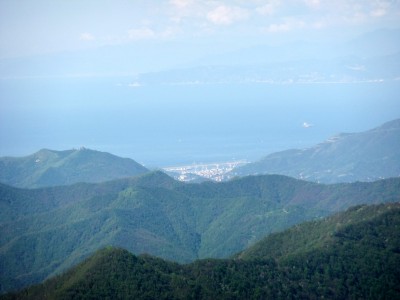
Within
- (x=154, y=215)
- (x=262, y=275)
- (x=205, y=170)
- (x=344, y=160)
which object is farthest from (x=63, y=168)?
(x=262, y=275)

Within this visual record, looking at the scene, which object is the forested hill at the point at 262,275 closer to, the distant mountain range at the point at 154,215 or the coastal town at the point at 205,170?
the distant mountain range at the point at 154,215

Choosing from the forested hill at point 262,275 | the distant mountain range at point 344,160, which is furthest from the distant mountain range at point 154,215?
the distant mountain range at point 344,160

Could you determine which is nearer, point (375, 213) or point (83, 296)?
point (83, 296)

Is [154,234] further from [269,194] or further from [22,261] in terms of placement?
[269,194]

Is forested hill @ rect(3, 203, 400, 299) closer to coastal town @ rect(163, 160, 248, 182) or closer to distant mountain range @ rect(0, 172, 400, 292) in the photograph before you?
distant mountain range @ rect(0, 172, 400, 292)

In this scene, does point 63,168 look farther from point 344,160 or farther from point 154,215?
point 344,160

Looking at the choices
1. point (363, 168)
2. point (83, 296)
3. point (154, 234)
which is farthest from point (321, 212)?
point (363, 168)
